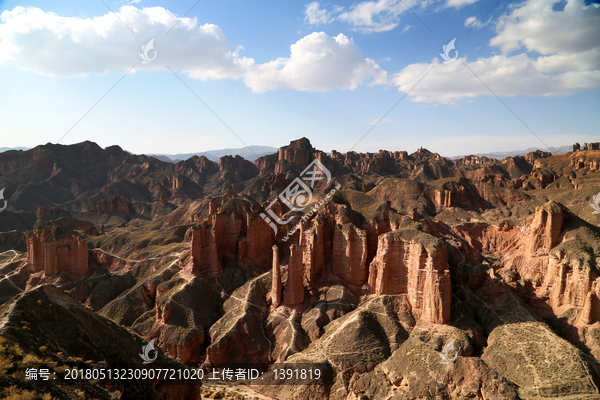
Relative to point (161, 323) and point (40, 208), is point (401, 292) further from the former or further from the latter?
point (40, 208)

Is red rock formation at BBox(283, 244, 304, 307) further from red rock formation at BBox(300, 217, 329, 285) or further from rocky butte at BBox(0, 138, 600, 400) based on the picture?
red rock formation at BBox(300, 217, 329, 285)

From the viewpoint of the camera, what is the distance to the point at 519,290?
4959cm

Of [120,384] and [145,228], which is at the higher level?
[145,228]

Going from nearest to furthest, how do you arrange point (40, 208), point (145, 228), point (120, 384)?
point (120, 384) < point (145, 228) < point (40, 208)

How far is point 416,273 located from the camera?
4453 cm

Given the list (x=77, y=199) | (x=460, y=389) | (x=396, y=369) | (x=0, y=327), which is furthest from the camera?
(x=77, y=199)

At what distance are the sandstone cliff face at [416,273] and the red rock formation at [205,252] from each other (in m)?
28.8

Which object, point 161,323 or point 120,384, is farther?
point 161,323

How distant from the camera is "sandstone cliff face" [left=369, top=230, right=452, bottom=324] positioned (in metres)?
42.0

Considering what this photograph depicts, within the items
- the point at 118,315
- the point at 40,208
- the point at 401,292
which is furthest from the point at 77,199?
the point at 401,292

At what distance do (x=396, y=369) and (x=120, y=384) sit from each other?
23.1 m

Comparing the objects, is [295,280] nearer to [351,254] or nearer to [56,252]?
[351,254]

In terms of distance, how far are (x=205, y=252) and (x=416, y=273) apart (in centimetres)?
3770

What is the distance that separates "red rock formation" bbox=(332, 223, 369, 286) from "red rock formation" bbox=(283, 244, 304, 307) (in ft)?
20.8
